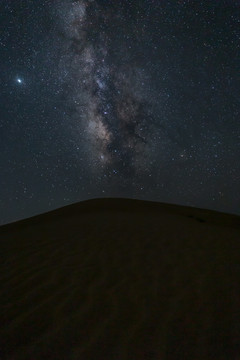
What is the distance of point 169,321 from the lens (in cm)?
236

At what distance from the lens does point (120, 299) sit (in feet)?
9.23

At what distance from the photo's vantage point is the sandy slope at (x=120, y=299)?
2.02 meters

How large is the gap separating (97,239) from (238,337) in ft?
12.3

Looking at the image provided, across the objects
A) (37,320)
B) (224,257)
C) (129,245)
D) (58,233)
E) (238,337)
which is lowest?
(238,337)

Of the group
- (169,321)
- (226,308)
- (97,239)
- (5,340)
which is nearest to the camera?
(5,340)

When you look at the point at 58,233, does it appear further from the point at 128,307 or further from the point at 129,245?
the point at 128,307

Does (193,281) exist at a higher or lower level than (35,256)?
lower

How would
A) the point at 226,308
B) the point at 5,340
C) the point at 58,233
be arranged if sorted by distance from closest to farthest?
the point at 5,340 → the point at 226,308 → the point at 58,233

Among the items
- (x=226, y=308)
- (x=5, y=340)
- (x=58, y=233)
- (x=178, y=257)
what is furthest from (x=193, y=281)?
(x=58, y=233)

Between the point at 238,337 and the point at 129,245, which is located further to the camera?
the point at 129,245

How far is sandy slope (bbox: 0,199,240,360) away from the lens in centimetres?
202

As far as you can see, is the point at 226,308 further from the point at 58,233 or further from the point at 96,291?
the point at 58,233

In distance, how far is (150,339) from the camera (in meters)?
2.11

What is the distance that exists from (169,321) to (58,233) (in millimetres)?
4272
